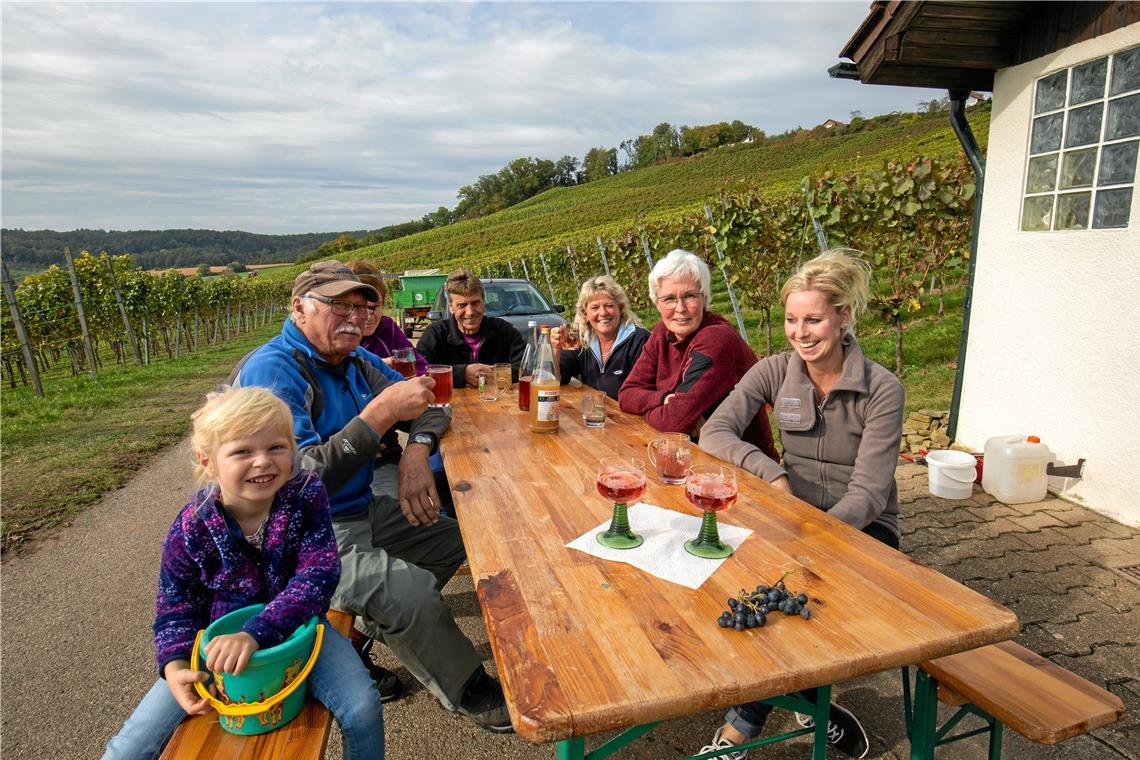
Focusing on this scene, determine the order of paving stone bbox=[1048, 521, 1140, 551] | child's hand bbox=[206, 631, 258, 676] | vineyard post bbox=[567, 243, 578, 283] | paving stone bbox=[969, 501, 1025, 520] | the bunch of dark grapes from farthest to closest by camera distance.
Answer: vineyard post bbox=[567, 243, 578, 283] → paving stone bbox=[969, 501, 1025, 520] → paving stone bbox=[1048, 521, 1140, 551] → child's hand bbox=[206, 631, 258, 676] → the bunch of dark grapes

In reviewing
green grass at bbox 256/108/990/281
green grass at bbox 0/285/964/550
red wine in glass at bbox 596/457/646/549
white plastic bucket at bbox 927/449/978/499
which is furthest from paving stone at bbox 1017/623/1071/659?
green grass at bbox 256/108/990/281

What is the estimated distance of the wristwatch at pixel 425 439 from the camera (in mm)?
2590

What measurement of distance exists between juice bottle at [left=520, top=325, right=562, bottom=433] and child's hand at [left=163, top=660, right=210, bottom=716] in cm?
146

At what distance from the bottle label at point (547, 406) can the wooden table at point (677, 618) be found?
0.72 m

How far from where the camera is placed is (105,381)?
30.5 ft

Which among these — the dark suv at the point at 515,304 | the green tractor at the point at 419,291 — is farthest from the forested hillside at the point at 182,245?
the dark suv at the point at 515,304

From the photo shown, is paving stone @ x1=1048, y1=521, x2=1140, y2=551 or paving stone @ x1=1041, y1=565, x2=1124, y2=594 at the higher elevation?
paving stone @ x1=1041, y1=565, x2=1124, y2=594


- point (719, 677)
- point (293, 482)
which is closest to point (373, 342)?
point (293, 482)

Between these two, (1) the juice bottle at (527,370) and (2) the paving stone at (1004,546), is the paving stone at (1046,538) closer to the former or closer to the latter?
(2) the paving stone at (1004,546)

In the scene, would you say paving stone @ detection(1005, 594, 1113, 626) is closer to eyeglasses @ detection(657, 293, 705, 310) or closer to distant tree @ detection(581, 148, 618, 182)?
eyeglasses @ detection(657, 293, 705, 310)

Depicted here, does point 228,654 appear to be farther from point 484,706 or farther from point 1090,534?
point 1090,534

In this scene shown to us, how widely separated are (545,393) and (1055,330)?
132 inches

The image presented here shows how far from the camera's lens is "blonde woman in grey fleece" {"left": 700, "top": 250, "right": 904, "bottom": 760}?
2018 mm

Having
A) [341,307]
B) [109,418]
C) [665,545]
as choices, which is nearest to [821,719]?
[665,545]
